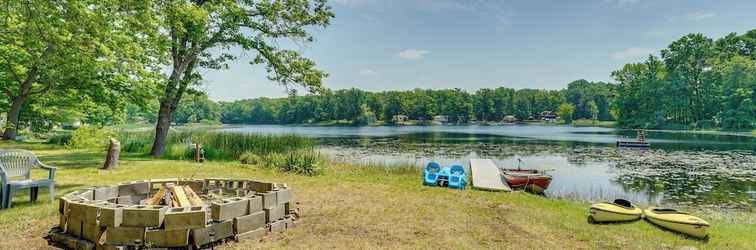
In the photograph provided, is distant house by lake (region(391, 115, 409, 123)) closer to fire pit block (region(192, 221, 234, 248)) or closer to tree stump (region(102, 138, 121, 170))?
tree stump (region(102, 138, 121, 170))

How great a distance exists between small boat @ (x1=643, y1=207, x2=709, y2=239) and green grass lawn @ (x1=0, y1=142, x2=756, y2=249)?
0.59 ft

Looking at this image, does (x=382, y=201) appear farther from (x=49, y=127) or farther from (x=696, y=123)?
(x=696, y=123)

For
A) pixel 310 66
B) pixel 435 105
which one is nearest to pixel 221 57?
pixel 310 66

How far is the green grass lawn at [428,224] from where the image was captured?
5.48 meters

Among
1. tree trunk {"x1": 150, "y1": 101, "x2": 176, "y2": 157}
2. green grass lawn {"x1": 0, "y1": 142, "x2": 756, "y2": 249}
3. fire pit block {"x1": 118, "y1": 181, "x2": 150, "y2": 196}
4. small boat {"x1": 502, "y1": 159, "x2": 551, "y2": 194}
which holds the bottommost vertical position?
small boat {"x1": 502, "y1": 159, "x2": 551, "y2": 194}

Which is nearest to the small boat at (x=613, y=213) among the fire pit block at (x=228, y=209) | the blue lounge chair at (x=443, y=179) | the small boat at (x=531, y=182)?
the blue lounge chair at (x=443, y=179)

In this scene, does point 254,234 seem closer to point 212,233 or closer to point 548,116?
point 212,233

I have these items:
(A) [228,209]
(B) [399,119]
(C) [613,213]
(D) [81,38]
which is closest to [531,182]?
(C) [613,213]

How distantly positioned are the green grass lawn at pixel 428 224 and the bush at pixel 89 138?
1149cm

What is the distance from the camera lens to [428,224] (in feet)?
21.5

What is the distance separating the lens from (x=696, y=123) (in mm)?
65938

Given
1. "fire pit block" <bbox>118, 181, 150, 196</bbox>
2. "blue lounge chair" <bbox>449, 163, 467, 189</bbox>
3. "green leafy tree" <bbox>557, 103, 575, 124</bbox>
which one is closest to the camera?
"fire pit block" <bbox>118, 181, 150, 196</bbox>

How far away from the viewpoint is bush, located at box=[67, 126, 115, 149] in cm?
1955

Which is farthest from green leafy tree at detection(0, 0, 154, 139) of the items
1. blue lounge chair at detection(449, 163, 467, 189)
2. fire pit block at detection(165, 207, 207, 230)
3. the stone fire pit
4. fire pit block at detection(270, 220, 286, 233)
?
blue lounge chair at detection(449, 163, 467, 189)
